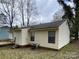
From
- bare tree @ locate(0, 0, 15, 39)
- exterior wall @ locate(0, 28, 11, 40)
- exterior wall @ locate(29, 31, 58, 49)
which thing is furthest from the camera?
bare tree @ locate(0, 0, 15, 39)

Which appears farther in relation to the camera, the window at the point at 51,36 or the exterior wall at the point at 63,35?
the window at the point at 51,36

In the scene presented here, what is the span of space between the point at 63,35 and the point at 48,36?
5.94 feet

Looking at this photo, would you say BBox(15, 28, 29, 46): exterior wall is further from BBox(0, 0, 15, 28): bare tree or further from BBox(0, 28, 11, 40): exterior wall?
BBox(0, 0, 15, 28): bare tree

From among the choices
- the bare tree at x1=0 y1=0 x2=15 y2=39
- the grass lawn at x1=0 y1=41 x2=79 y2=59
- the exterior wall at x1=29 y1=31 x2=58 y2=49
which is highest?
the bare tree at x1=0 y1=0 x2=15 y2=39

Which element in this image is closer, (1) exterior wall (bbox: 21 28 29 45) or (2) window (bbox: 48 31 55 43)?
(2) window (bbox: 48 31 55 43)

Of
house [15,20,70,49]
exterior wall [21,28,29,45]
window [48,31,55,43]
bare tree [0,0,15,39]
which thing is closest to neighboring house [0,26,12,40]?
bare tree [0,0,15,39]

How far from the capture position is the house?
14742 mm

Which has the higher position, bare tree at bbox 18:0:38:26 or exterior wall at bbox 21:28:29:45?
bare tree at bbox 18:0:38:26

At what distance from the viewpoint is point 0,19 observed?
3092cm

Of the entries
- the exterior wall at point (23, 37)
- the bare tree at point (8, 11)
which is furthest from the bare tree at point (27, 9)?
the exterior wall at point (23, 37)

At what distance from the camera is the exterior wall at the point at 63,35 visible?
579 inches

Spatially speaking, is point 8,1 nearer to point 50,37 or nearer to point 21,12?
point 21,12

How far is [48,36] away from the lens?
15.8 metres

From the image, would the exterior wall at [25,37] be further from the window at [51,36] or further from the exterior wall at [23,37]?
the window at [51,36]
